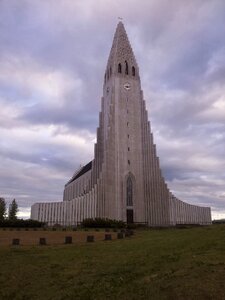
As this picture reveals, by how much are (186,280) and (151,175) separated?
2729 inches

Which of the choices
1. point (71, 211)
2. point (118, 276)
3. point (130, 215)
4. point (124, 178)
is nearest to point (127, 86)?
point (124, 178)

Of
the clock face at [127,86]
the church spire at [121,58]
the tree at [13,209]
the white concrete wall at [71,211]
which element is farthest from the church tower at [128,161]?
the tree at [13,209]

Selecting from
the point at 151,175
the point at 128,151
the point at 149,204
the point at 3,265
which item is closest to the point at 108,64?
Answer: the point at 128,151

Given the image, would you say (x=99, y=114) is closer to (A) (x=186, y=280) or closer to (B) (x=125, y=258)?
(B) (x=125, y=258)

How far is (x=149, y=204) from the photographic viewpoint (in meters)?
76.6

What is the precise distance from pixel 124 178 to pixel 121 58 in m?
32.9

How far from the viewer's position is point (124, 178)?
75750 millimetres

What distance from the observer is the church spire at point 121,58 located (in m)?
85.7

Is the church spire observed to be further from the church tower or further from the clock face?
the clock face

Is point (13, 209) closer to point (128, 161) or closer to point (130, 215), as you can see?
point (130, 215)

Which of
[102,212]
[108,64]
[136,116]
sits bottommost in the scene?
[102,212]

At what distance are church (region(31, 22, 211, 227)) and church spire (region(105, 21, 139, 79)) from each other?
366 mm

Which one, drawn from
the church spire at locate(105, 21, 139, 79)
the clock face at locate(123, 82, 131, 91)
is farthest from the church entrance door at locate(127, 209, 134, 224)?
the church spire at locate(105, 21, 139, 79)

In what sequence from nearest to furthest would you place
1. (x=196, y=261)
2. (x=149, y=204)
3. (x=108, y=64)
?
1. (x=196, y=261)
2. (x=149, y=204)
3. (x=108, y=64)
